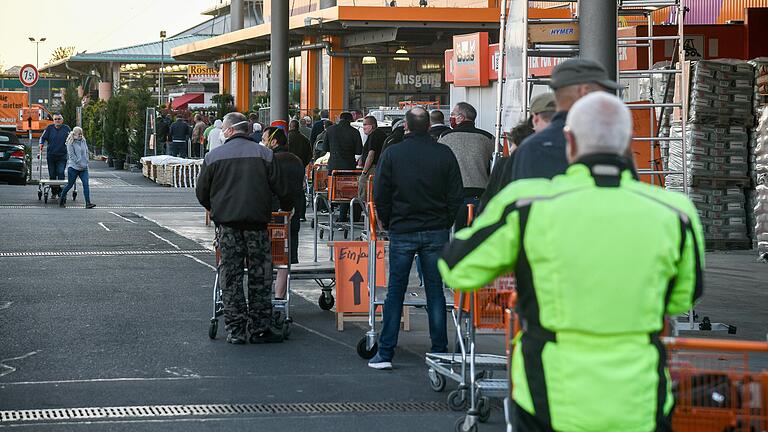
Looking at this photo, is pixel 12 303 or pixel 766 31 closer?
pixel 12 303

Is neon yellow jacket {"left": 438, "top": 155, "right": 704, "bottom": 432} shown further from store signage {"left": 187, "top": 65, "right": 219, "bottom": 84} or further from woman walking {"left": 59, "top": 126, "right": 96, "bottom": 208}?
store signage {"left": 187, "top": 65, "right": 219, "bottom": 84}

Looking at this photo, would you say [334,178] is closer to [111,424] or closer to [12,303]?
[12,303]

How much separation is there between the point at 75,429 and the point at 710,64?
41.4 feet

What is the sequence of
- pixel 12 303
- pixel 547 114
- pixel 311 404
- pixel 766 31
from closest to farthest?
pixel 547 114 → pixel 311 404 → pixel 12 303 → pixel 766 31

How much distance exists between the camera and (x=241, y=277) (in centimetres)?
1122

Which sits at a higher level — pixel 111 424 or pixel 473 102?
pixel 473 102

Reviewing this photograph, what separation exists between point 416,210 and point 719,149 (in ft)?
32.9

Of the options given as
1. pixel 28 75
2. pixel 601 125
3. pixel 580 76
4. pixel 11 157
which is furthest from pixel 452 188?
pixel 28 75

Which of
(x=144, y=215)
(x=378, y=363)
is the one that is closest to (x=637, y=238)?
(x=378, y=363)

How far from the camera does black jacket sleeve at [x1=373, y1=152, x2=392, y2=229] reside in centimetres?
988

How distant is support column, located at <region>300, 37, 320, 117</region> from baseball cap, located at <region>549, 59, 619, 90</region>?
43011 millimetres

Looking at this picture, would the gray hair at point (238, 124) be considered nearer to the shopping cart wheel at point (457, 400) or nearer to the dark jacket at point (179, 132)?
the shopping cart wheel at point (457, 400)

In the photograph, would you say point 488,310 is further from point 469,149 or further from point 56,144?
point 56,144

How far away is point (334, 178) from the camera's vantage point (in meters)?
19.1
